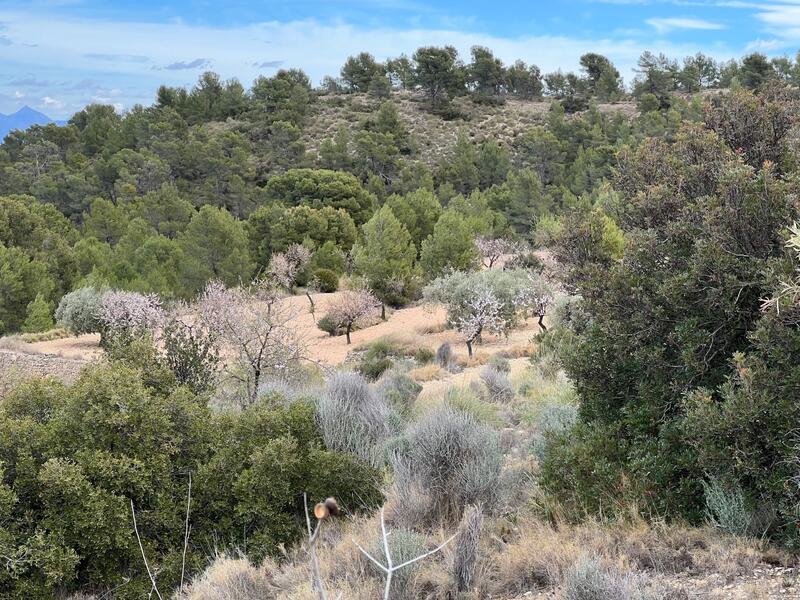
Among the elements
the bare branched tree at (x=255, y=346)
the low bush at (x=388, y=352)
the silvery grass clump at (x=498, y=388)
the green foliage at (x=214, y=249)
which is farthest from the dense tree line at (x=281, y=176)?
the silvery grass clump at (x=498, y=388)

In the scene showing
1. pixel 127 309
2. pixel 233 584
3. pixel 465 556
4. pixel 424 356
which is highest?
pixel 465 556

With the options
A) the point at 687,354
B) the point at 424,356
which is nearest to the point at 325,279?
the point at 424,356

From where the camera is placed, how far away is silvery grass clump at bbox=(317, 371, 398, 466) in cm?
789

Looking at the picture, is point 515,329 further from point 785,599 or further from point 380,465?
point 785,599

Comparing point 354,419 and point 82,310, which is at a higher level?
point 354,419

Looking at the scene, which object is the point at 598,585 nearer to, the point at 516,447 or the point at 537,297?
the point at 516,447

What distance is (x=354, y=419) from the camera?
8.34 meters

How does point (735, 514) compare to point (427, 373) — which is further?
point (427, 373)

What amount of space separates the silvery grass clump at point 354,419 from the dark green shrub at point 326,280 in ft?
88.1

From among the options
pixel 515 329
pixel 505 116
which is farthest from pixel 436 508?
pixel 505 116

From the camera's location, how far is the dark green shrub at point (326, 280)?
35.9 metres

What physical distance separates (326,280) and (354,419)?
28.1 m

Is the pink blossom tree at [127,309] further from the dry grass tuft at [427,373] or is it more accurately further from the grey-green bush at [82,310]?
the dry grass tuft at [427,373]

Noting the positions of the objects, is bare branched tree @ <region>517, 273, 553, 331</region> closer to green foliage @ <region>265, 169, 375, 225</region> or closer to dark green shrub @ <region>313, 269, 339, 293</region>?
dark green shrub @ <region>313, 269, 339, 293</region>
